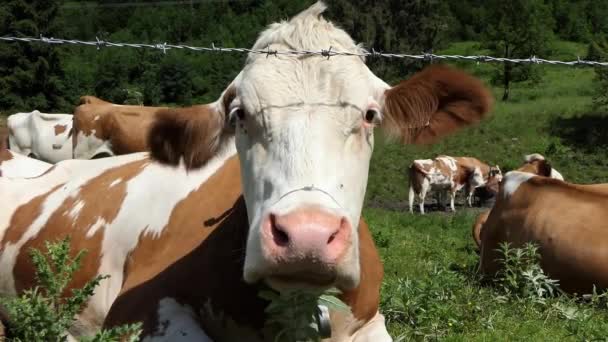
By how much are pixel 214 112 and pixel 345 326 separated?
115 centimetres

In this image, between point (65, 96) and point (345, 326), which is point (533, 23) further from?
point (345, 326)

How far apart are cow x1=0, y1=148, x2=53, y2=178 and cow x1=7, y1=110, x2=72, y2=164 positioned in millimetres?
7559

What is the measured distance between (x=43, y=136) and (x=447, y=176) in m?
14.3

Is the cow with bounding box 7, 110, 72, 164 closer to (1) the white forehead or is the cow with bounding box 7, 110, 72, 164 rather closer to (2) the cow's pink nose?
(1) the white forehead

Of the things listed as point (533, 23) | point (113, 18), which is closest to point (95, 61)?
point (113, 18)

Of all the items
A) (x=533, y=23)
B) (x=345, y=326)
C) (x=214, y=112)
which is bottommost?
(x=533, y=23)

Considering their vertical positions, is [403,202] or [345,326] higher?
[345,326]

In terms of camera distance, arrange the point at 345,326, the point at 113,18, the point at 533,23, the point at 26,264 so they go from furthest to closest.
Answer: the point at 113,18 → the point at 533,23 → the point at 26,264 → the point at 345,326

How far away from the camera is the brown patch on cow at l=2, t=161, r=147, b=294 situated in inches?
199

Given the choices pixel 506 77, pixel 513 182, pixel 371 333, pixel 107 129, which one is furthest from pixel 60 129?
pixel 506 77

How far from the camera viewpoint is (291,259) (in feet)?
8.41

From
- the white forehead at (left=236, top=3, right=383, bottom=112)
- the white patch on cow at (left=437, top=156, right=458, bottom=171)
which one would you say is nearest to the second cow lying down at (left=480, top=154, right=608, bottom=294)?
the white forehead at (left=236, top=3, right=383, bottom=112)

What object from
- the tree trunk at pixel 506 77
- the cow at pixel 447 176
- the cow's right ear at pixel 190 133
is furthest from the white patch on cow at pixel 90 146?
the tree trunk at pixel 506 77

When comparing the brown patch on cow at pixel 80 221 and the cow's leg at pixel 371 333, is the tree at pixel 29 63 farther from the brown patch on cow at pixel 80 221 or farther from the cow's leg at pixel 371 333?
the cow's leg at pixel 371 333
